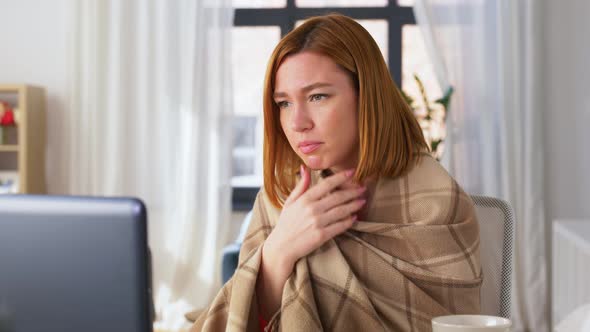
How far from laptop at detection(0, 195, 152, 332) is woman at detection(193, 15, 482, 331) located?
0.35 m

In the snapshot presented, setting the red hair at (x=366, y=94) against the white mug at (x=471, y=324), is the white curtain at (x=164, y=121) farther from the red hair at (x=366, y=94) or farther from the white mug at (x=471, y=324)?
the white mug at (x=471, y=324)

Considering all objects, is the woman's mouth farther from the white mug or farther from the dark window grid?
the dark window grid

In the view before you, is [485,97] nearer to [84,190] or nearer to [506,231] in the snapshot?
[84,190]

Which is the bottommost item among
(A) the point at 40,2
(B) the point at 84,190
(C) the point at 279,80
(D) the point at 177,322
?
(D) the point at 177,322

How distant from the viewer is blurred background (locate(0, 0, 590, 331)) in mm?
5105

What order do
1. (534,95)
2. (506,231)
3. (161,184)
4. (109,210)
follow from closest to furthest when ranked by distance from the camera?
(109,210) < (506,231) < (534,95) < (161,184)

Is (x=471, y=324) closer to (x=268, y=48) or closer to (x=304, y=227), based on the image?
(x=304, y=227)

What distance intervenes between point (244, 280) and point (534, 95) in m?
4.08

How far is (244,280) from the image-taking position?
52.4 inches

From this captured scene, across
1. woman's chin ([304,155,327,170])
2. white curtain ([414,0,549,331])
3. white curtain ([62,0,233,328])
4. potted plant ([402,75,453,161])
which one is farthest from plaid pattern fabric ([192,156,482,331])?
white curtain ([62,0,233,328])

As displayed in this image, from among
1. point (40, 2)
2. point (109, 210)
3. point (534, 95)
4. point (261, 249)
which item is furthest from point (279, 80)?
point (40, 2)

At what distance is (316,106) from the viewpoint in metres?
1.34

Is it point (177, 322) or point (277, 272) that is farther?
point (177, 322)

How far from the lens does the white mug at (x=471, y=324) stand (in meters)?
0.89
